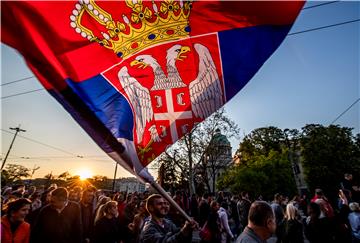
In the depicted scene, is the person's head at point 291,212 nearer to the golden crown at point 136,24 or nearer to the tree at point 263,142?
the golden crown at point 136,24

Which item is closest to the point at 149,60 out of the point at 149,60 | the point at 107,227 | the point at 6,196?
the point at 149,60

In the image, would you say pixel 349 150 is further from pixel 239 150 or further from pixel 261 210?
pixel 261 210

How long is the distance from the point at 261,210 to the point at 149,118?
1.50 meters

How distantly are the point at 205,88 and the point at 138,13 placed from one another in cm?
103

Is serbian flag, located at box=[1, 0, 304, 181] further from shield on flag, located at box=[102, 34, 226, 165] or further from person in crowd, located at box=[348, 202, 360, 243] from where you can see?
person in crowd, located at box=[348, 202, 360, 243]

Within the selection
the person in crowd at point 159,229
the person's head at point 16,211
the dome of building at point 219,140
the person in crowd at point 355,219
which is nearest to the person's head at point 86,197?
the person's head at point 16,211

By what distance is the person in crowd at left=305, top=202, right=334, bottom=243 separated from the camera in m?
4.73

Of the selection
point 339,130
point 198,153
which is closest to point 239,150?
point 339,130

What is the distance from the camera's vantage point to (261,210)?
8.73 feet

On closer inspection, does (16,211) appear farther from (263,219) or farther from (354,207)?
(354,207)

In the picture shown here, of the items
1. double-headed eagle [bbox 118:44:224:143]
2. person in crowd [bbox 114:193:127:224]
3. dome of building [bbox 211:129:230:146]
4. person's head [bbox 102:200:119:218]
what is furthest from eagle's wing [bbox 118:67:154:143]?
dome of building [bbox 211:129:230:146]

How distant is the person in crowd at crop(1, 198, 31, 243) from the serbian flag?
7.08 feet

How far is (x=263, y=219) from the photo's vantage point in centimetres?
262

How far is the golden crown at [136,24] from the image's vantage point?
242 cm
